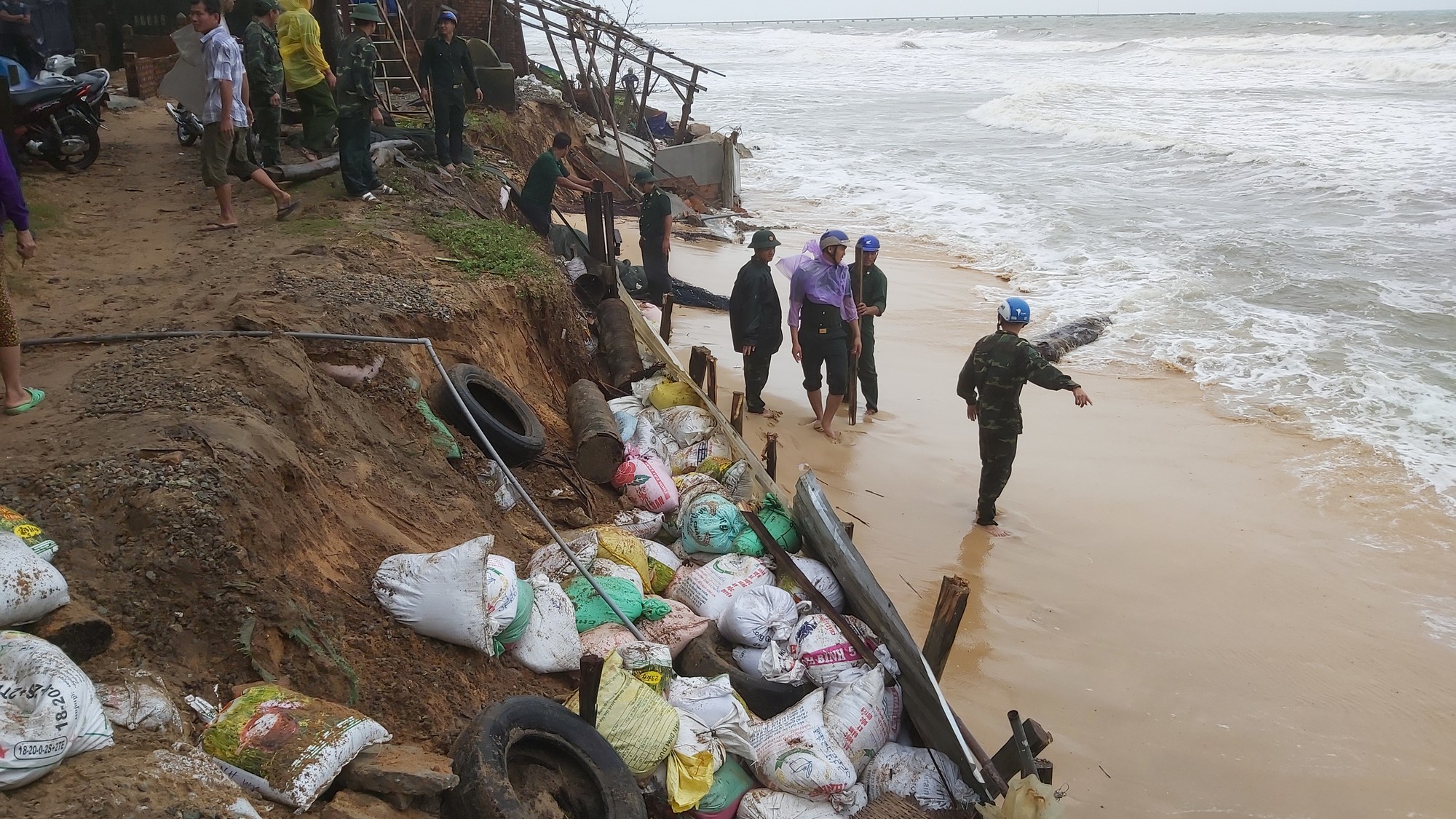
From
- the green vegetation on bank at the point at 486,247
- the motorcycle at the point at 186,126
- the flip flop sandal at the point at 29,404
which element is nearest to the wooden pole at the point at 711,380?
the green vegetation on bank at the point at 486,247

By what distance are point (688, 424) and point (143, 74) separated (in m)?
8.88

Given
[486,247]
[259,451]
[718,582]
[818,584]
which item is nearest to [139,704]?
[259,451]

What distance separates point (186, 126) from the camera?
884 centimetres

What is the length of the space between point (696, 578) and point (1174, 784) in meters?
2.42

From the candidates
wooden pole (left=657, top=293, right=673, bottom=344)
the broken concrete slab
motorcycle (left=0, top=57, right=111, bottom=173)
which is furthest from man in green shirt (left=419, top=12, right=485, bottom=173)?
the broken concrete slab

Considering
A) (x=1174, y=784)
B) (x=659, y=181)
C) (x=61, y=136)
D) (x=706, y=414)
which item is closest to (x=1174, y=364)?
(x=706, y=414)

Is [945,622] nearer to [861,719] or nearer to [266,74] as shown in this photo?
[861,719]

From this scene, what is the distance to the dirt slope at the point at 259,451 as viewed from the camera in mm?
3215

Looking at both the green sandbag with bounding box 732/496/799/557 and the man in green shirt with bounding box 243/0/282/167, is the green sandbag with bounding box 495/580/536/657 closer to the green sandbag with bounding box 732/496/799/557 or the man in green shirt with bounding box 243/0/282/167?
the green sandbag with bounding box 732/496/799/557

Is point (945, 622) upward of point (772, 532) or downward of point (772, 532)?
upward

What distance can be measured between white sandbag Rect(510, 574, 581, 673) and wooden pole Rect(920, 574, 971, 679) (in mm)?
1570

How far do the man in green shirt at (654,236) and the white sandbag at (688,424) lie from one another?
3.62m

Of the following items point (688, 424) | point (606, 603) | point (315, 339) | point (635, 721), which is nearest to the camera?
point (635, 721)

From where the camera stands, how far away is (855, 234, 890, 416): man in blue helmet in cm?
821
